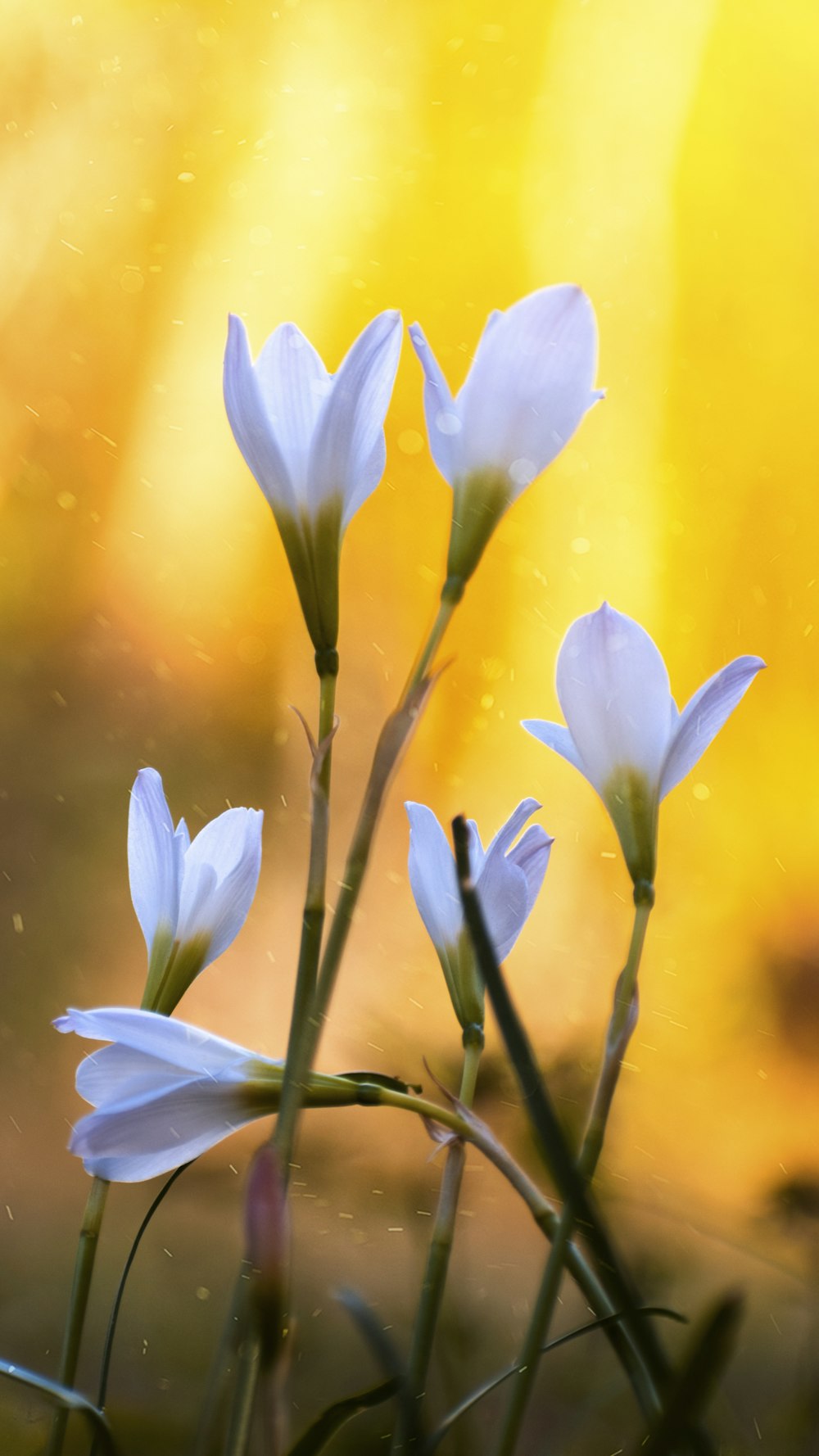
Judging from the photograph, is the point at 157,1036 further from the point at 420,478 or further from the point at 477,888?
the point at 420,478

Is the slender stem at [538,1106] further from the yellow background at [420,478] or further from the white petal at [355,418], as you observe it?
the yellow background at [420,478]

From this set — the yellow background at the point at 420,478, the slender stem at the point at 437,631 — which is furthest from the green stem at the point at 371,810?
the yellow background at the point at 420,478

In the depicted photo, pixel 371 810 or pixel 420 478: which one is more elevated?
pixel 420 478

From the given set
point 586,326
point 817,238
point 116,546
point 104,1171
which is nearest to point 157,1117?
point 104,1171

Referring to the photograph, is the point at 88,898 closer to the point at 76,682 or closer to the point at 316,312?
the point at 76,682

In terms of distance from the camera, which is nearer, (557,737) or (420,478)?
(557,737)

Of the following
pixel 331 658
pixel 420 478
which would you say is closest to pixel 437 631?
pixel 331 658

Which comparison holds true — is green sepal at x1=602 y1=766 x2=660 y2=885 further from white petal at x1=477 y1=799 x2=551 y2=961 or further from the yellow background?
the yellow background
